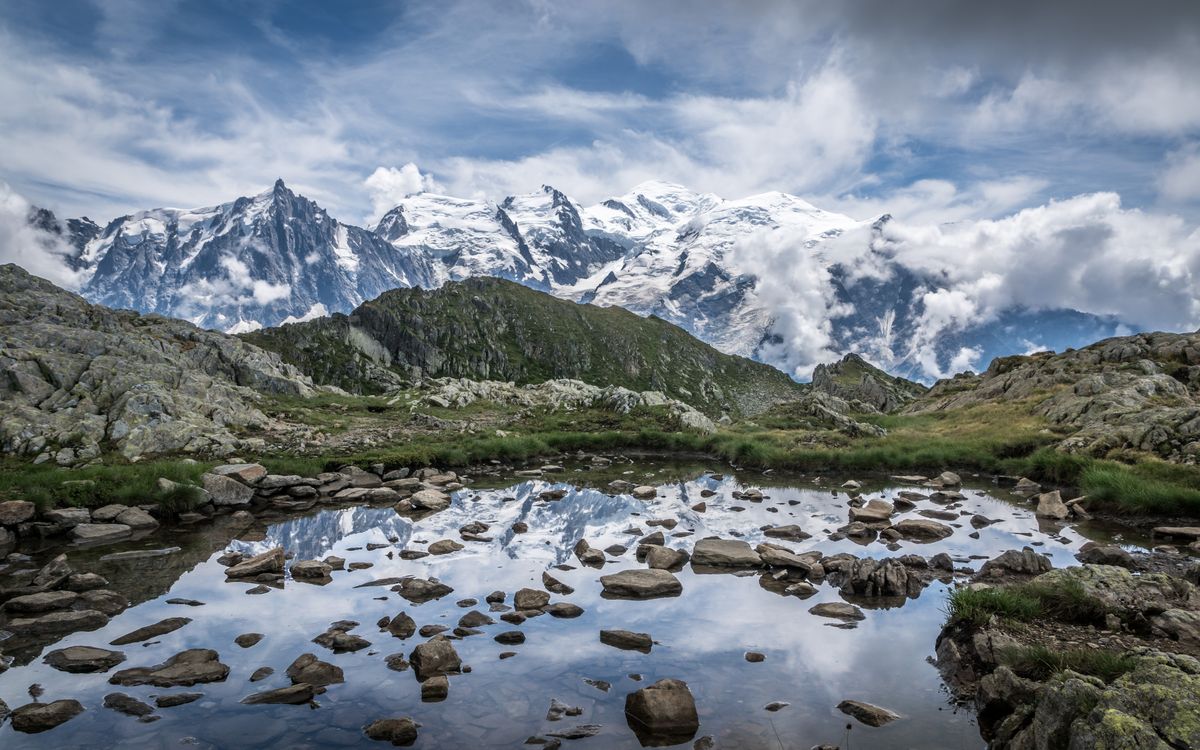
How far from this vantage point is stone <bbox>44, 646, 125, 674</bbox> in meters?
17.6

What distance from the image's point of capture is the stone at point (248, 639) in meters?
19.5

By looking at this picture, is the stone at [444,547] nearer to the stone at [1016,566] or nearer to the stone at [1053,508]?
the stone at [1016,566]

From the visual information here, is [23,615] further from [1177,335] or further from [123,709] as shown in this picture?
[1177,335]

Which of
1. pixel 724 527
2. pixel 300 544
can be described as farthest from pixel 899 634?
pixel 300 544

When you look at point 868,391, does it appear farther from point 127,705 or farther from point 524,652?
point 127,705

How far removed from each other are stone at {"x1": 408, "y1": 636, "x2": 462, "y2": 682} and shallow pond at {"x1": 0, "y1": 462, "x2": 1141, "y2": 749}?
472mm

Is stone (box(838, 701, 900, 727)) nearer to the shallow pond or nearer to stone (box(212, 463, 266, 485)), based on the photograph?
the shallow pond

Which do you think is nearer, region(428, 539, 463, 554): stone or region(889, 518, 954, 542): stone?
region(428, 539, 463, 554): stone

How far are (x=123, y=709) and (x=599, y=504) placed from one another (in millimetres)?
29714

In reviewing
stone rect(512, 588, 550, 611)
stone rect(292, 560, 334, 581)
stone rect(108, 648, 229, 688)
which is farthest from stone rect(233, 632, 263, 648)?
stone rect(512, 588, 550, 611)

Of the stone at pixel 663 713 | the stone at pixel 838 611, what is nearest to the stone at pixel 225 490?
the stone at pixel 663 713

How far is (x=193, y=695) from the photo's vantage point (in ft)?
53.2

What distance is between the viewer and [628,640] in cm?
1981

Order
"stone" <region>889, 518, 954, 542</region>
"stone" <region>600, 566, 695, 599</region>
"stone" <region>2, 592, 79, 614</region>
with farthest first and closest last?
"stone" <region>889, 518, 954, 542</region> < "stone" <region>600, 566, 695, 599</region> < "stone" <region>2, 592, 79, 614</region>
